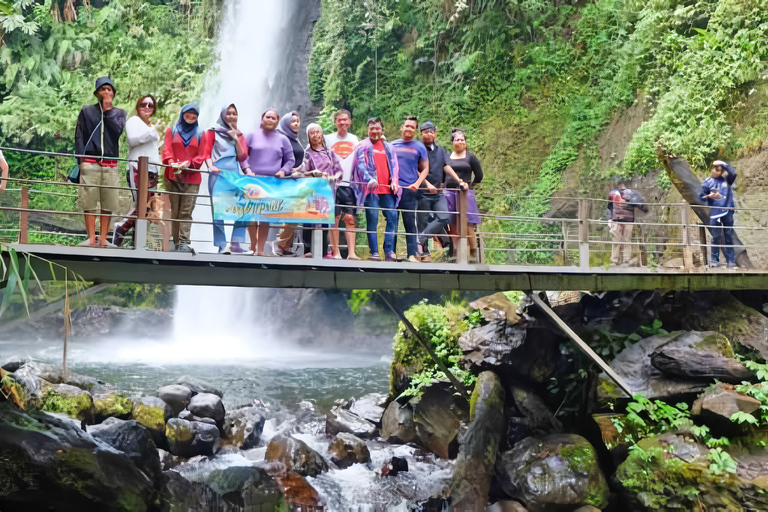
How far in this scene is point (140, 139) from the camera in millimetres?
6863

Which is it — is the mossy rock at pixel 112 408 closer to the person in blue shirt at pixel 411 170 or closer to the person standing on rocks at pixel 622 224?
the person in blue shirt at pixel 411 170

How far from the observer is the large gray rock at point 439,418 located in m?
10.3

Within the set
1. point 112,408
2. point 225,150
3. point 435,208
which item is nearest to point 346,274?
point 435,208

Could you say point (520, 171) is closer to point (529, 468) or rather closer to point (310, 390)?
point (310, 390)

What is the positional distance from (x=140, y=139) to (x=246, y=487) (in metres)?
5.01

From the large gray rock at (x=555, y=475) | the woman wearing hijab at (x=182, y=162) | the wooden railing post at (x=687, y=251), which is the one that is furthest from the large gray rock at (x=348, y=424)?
the wooden railing post at (x=687, y=251)

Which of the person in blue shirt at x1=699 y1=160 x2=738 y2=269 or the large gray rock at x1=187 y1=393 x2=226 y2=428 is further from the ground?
the person in blue shirt at x1=699 y1=160 x2=738 y2=269

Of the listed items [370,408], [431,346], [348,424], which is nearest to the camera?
[431,346]

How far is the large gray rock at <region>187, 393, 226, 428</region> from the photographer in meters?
10.9

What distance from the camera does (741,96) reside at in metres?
12.3

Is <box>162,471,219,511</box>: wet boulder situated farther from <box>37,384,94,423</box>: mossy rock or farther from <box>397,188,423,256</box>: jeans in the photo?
<box>397,188,423,256</box>: jeans

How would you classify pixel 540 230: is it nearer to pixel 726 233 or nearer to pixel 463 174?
pixel 726 233

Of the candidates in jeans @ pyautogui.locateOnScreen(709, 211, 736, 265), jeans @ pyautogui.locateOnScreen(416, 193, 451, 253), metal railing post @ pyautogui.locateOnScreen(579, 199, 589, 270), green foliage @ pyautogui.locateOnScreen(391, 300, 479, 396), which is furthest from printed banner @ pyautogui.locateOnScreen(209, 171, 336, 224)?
jeans @ pyautogui.locateOnScreen(709, 211, 736, 265)

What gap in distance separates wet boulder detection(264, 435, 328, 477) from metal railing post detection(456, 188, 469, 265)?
412cm
